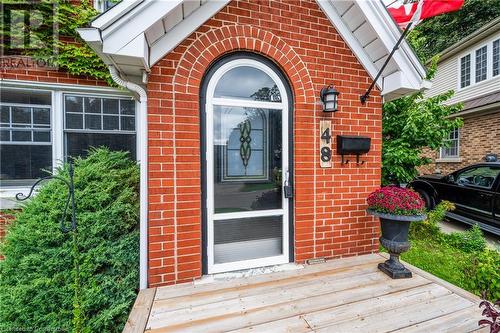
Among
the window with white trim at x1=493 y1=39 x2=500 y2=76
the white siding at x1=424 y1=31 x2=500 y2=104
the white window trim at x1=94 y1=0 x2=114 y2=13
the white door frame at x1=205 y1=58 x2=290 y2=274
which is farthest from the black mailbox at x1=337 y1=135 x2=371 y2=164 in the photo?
the window with white trim at x1=493 y1=39 x2=500 y2=76

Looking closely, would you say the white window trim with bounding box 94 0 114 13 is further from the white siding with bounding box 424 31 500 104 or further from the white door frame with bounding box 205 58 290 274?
the white siding with bounding box 424 31 500 104

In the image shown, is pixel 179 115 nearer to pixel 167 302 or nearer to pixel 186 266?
pixel 186 266

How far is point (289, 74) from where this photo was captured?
2893 millimetres

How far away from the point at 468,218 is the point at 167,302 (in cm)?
673

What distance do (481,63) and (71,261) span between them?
13461 mm

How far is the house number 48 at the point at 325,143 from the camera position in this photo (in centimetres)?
299

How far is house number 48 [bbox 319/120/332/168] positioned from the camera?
2992 mm

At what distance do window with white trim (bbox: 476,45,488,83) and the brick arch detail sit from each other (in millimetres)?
10251

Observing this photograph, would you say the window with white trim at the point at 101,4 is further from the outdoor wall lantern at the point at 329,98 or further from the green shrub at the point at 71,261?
the outdoor wall lantern at the point at 329,98

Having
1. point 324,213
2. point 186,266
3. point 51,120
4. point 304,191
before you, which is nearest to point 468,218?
point 324,213

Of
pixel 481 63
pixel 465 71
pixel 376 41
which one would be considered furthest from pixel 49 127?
pixel 465 71

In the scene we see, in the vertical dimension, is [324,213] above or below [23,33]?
→ below

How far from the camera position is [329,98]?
2.86 metres

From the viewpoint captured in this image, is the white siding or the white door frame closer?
the white door frame
